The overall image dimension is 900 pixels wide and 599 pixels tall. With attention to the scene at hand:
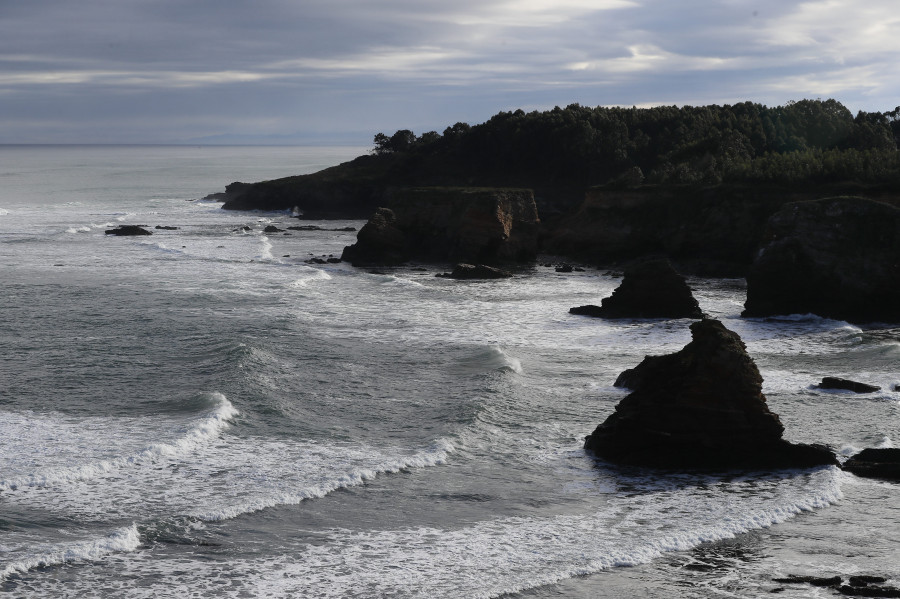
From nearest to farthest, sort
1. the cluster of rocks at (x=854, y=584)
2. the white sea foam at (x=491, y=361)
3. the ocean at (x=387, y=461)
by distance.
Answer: the cluster of rocks at (x=854, y=584), the ocean at (x=387, y=461), the white sea foam at (x=491, y=361)

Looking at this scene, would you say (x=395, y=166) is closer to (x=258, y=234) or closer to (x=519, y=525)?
(x=258, y=234)

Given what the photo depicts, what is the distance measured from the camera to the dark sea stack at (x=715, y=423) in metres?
21.0

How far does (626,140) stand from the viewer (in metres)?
96.6

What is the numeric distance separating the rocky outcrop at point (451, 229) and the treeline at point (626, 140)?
56.8 ft

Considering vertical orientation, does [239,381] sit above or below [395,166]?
below

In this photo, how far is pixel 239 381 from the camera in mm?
28125

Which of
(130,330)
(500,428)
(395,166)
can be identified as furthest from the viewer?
(395,166)

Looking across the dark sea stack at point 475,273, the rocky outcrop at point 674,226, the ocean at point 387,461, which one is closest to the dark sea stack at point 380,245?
the dark sea stack at point 475,273

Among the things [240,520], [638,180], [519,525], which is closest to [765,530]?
[519,525]

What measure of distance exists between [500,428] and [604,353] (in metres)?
10.3

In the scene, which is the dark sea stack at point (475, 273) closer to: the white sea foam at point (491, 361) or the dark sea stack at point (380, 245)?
the dark sea stack at point (380, 245)

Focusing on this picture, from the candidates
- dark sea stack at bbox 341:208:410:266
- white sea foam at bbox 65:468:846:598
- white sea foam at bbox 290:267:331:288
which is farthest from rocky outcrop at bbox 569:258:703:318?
dark sea stack at bbox 341:208:410:266

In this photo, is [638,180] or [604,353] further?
[638,180]

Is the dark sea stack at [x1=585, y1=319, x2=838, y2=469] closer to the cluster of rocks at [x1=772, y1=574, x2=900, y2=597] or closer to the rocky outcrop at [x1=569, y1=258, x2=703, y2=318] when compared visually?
the cluster of rocks at [x1=772, y1=574, x2=900, y2=597]
